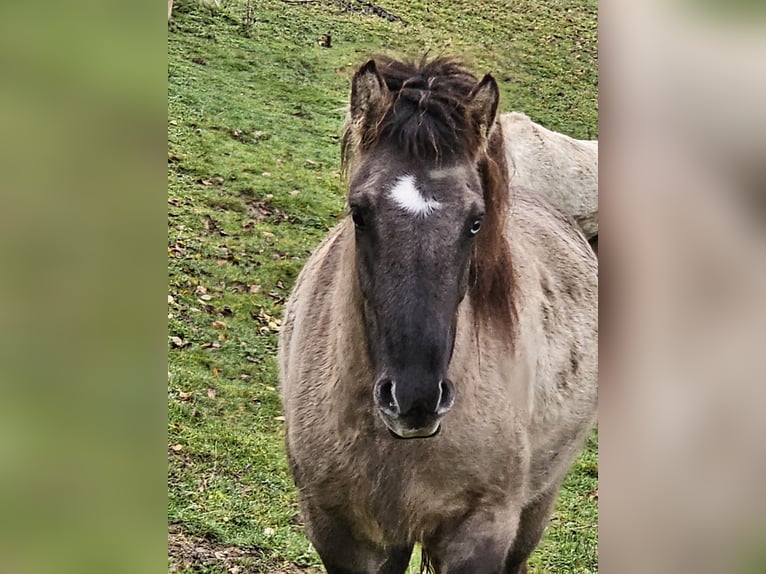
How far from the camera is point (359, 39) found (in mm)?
1990

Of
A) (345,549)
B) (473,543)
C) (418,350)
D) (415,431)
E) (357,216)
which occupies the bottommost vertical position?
(345,549)

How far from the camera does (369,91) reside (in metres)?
1.43

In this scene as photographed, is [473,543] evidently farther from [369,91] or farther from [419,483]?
[369,91]

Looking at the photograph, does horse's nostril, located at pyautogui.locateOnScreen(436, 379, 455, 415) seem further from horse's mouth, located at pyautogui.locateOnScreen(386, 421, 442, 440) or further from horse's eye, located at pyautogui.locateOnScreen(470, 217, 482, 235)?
horse's eye, located at pyautogui.locateOnScreen(470, 217, 482, 235)

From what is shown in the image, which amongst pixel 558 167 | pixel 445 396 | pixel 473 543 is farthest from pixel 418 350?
pixel 558 167

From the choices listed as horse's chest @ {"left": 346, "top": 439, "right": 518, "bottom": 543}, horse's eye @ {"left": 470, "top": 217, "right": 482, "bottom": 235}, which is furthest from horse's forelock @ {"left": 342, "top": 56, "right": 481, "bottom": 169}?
horse's chest @ {"left": 346, "top": 439, "right": 518, "bottom": 543}

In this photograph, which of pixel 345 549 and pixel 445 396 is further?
pixel 345 549

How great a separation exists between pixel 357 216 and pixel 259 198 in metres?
0.73

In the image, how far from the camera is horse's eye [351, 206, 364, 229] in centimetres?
137
